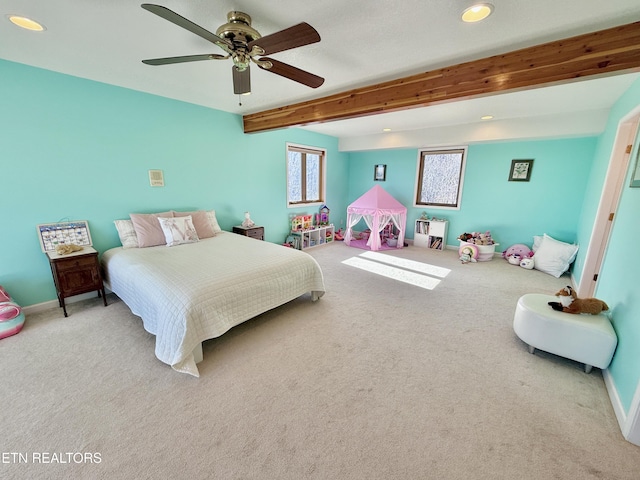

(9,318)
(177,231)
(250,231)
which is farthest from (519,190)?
(9,318)

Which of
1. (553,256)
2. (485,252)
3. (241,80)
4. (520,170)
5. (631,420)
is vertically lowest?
(631,420)

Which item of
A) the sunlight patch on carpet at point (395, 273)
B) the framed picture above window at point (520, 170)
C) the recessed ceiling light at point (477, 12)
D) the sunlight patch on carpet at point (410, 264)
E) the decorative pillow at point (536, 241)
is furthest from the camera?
the framed picture above window at point (520, 170)

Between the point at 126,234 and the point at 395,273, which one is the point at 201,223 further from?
the point at 395,273

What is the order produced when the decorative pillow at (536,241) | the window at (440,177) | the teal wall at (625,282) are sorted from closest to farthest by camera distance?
the teal wall at (625,282) → the decorative pillow at (536,241) → the window at (440,177)

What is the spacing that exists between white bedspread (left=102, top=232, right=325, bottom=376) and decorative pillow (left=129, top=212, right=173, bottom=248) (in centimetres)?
12

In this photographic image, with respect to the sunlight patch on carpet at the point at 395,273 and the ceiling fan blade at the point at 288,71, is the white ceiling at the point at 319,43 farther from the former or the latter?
the sunlight patch on carpet at the point at 395,273

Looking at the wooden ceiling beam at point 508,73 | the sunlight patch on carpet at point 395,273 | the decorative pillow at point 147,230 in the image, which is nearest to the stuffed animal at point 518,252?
the sunlight patch on carpet at point 395,273

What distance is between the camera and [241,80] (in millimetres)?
2045

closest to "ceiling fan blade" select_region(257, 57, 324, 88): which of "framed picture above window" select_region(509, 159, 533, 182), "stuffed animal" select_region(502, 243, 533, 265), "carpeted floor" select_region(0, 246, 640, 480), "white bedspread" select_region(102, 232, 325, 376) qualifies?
"white bedspread" select_region(102, 232, 325, 376)

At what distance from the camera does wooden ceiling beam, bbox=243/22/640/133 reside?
1.61m

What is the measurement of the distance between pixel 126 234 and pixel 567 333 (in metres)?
4.46

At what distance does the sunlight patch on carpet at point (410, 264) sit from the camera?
13.4 feet

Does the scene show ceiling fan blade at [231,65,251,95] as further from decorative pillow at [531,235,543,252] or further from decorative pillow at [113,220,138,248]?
decorative pillow at [531,235,543,252]

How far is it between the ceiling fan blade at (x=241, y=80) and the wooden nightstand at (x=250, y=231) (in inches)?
92.7
